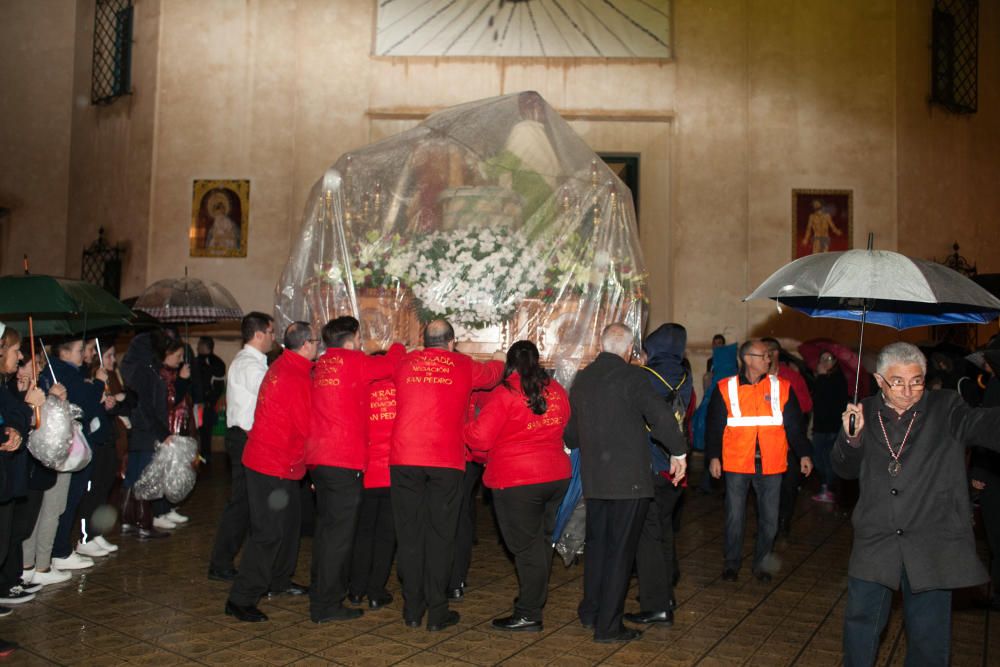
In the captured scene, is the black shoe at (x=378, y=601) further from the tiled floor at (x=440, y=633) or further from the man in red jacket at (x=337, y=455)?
the man in red jacket at (x=337, y=455)

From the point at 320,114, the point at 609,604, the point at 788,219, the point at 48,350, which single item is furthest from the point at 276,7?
the point at 609,604

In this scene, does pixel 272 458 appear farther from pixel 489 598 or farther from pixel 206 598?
pixel 489 598

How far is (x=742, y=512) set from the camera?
23.1ft

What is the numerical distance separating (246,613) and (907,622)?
12.3 ft

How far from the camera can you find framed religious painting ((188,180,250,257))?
49.7ft

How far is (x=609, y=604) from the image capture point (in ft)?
17.6

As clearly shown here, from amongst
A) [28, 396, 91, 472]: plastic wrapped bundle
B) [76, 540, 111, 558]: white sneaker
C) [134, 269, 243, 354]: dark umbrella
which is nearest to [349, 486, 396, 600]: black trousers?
[28, 396, 91, 472]: plastic wrapped bundle

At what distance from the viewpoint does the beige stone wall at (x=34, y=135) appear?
16.7m

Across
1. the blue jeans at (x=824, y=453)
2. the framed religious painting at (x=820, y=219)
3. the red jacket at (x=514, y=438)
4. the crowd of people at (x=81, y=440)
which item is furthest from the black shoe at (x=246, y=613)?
the framed religious painting at (x=820, y=219)

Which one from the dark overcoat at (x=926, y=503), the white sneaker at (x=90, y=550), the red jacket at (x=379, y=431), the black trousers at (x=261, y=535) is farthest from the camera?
the white sneaker at (x=90, y=550)

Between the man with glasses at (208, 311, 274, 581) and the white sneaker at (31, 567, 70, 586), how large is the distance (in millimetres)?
979

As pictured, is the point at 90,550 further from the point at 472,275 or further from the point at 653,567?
the point at 653,567

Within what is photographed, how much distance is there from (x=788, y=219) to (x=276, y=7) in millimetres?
8993

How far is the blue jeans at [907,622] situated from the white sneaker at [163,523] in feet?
20.8
